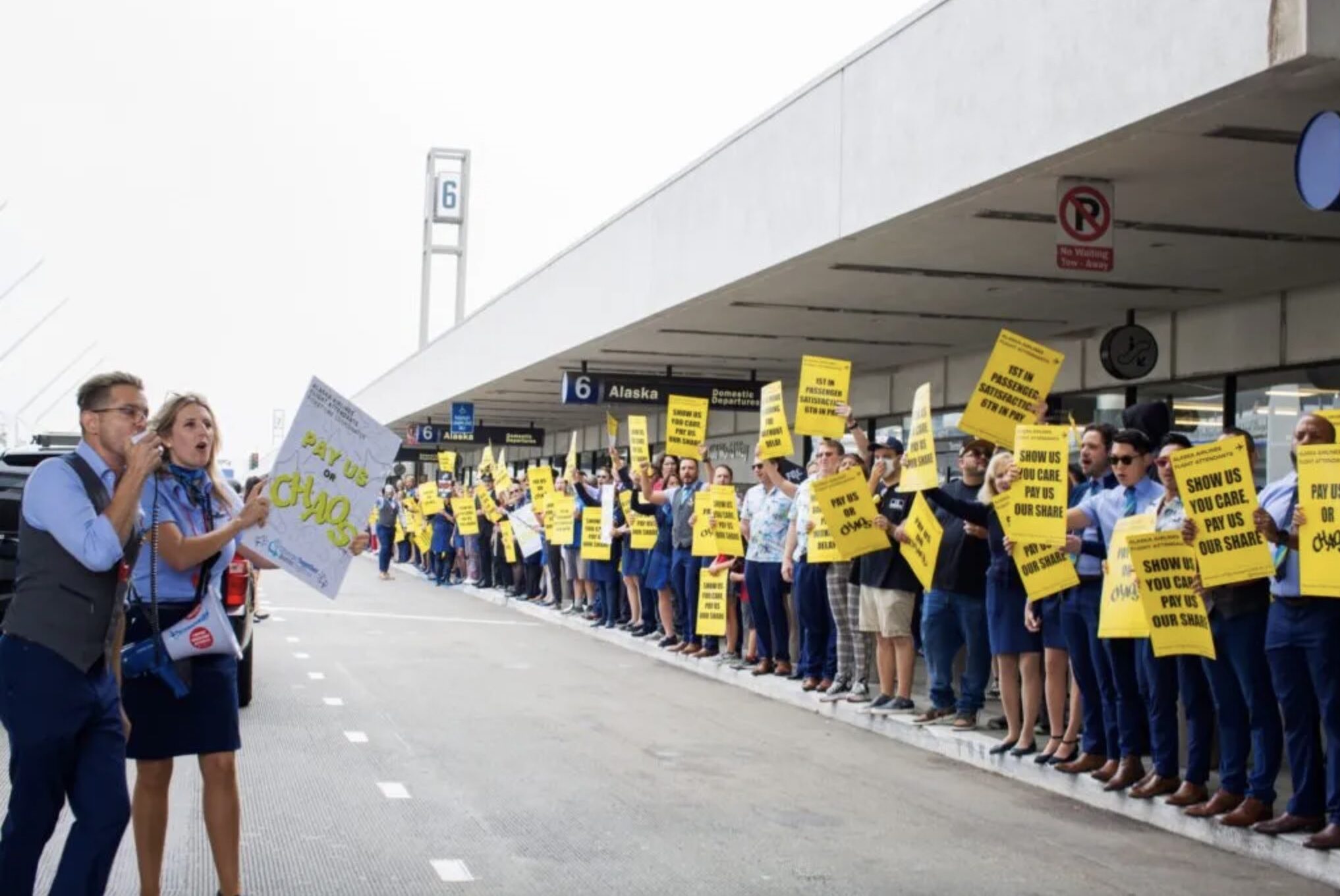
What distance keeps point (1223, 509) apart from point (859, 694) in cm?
570

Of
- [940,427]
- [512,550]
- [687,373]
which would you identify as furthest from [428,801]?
[512,550]

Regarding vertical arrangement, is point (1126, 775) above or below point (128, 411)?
below

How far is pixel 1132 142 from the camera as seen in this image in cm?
909

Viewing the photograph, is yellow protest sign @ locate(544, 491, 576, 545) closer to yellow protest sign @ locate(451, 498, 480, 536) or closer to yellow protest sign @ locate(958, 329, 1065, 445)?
yellow protest sign @ locate(451, 498, 480, 536)

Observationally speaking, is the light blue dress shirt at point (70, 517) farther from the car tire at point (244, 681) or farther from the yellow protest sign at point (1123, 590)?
the car tire at point (244, 681)

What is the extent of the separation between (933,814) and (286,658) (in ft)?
31.6

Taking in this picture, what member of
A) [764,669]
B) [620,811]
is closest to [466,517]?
[764,669]

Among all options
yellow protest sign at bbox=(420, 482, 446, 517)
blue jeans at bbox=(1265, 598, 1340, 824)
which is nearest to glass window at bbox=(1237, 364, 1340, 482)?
blue jeans at bbox=(1265, 598, 1340, 824)

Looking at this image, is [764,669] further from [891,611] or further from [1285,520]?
[1285,520]

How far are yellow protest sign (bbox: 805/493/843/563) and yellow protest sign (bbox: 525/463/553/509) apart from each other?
35.7ft

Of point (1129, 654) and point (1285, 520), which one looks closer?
point (1285, 520)

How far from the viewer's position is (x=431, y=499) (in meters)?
33.6

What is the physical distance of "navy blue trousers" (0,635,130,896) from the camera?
17.9ft

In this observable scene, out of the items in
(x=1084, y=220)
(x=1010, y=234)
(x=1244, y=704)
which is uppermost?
(x=1010, y=234)
